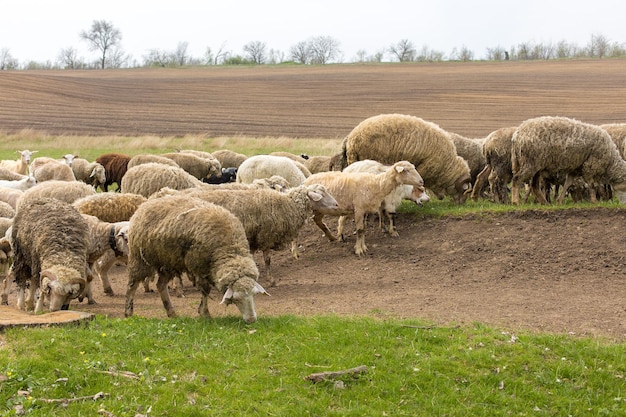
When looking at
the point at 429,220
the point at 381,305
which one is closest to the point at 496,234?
the point at 429,220

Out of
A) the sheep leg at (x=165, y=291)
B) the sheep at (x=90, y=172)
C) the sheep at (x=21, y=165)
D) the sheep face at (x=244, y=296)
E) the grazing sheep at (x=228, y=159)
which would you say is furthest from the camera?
the grazing sheep at (x=228, y=159)

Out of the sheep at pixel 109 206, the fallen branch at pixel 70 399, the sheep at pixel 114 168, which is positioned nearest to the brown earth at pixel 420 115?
the sheep at pixel 109 206

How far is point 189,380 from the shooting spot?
289 inches

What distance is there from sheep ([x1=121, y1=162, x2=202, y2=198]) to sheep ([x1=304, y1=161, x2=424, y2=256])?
2738mm

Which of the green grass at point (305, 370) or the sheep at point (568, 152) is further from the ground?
the sheep at point (568, 152)

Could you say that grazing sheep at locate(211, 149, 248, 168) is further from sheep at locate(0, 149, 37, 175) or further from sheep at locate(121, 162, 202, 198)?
sheep at locate(121, 162, 202, 198)

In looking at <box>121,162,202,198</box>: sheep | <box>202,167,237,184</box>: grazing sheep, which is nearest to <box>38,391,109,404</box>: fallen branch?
<box>121,162,202,198</box>: sheep

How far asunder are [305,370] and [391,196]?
25.3 feet

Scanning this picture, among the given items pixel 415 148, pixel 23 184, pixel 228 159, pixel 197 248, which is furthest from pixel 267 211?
pixel 228 159

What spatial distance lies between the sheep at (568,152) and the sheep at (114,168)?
1147 cm

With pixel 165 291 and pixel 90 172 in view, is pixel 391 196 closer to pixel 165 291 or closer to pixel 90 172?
pixel 165 291

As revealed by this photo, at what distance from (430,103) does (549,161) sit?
121ft

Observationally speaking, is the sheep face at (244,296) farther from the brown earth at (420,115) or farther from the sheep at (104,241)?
Answer: the sheep at (104,241)

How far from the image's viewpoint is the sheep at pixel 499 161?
16312mm
